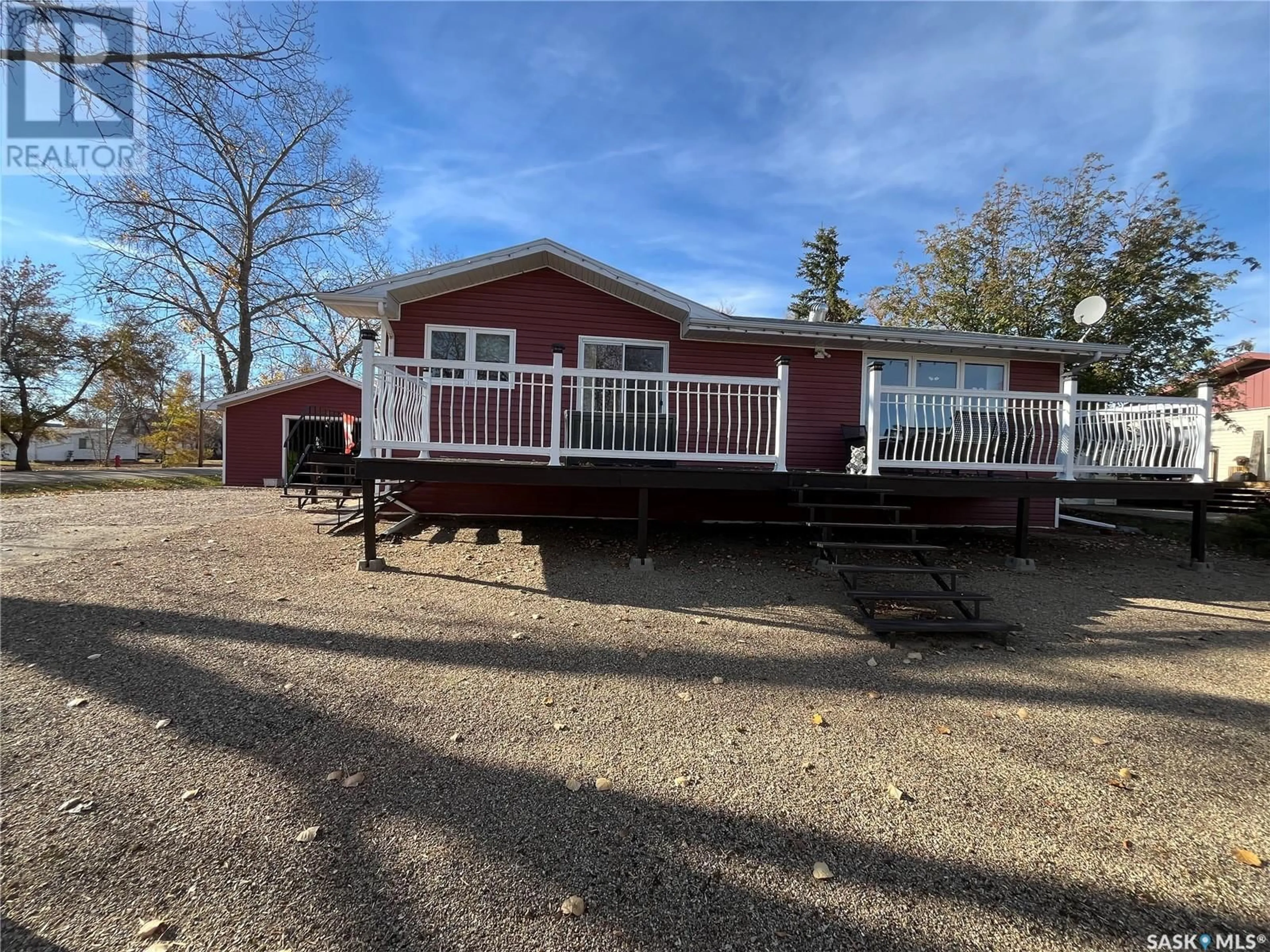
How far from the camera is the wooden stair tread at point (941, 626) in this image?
13.8 ft

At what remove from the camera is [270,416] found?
18938mm

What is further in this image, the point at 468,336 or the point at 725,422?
the point at 725,422

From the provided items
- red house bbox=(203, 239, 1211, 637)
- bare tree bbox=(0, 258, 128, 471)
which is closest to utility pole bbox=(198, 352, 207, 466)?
bare tree bbox=(0, 258, 128, 471)

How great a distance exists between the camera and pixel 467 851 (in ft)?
6.54

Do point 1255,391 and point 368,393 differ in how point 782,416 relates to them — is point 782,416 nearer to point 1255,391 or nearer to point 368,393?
point 368,393

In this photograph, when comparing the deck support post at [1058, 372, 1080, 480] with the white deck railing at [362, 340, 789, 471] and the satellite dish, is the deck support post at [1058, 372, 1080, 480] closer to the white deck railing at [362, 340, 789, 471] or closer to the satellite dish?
the satellite dish

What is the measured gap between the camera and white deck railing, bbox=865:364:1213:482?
640cm

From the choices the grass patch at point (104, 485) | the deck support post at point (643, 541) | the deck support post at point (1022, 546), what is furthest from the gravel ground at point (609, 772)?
the grass patch at point (104, 485)

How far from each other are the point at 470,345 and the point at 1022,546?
8.15 meters

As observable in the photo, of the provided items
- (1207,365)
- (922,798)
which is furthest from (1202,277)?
(922,798)

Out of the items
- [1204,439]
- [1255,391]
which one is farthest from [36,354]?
[1255,391]

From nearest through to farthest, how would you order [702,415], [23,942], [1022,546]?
[23,942] → [1022,546] → [702,415]

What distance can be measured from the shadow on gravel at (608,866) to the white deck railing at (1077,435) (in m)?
5.00

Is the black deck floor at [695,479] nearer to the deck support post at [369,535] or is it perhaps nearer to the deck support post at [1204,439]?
the deck support post at [369,535]
